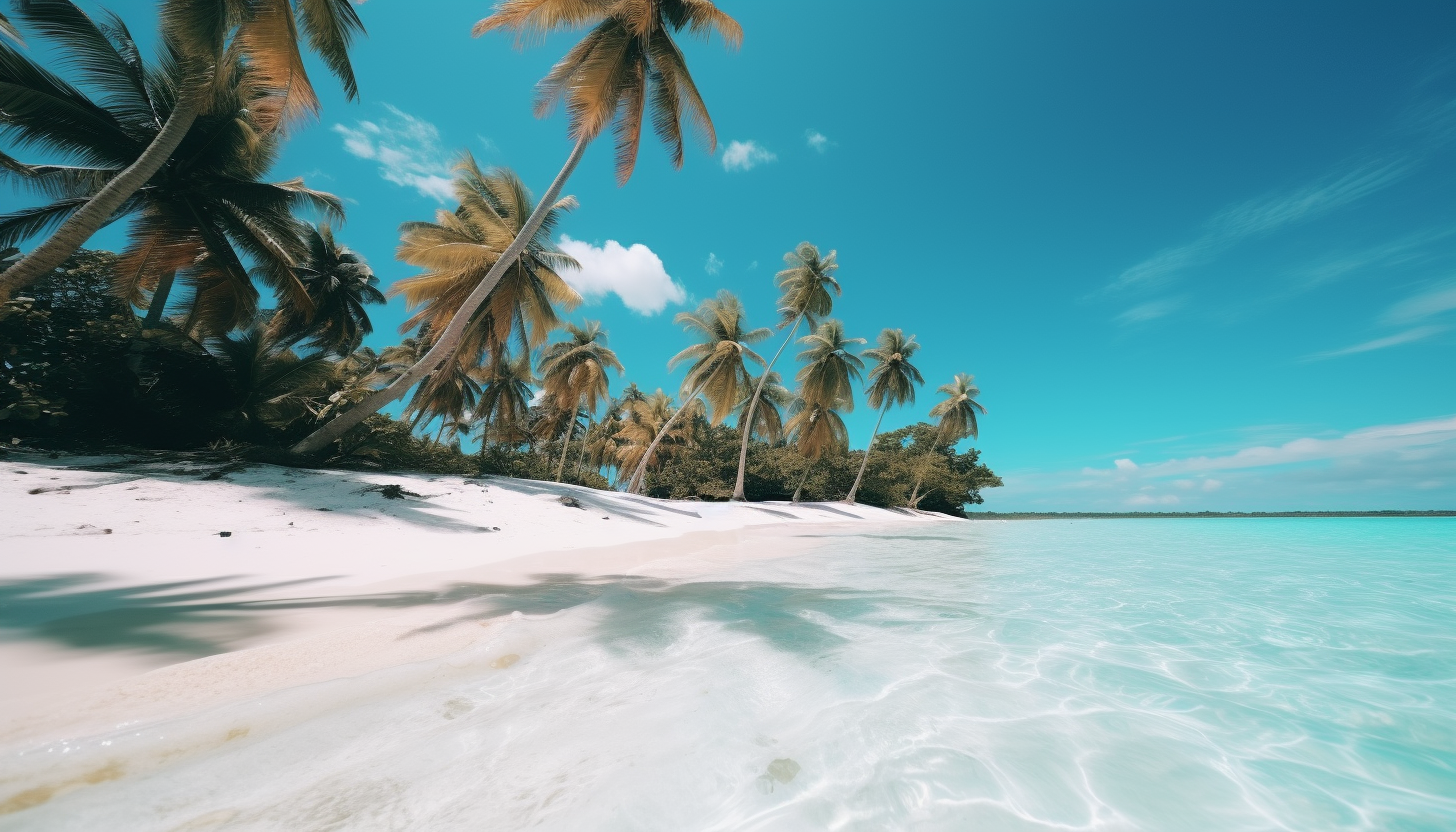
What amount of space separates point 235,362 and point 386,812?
44.3 feet

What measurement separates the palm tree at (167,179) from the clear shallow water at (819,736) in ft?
34.7

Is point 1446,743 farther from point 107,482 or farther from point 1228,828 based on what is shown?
point 107,482

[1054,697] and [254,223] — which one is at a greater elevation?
[254,223]

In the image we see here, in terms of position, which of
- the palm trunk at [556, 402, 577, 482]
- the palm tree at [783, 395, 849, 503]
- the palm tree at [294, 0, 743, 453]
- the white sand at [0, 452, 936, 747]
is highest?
the palm tree at [294, 0, 743, 453]

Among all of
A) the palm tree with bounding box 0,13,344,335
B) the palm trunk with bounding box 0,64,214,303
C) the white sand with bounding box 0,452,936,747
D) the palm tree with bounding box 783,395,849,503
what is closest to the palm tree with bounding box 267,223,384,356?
the palm tree with bounding box 0,13,344,335

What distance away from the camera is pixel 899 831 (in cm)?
156

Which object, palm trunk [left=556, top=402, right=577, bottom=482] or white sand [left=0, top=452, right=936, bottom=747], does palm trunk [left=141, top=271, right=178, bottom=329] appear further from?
palm trunk [left=556, top=402, right=577, bottom=482]

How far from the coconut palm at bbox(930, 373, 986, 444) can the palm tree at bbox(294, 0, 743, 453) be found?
3110cm

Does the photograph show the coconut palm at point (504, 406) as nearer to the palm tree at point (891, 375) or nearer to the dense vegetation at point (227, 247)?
the dense vegetation at point (227, 247)

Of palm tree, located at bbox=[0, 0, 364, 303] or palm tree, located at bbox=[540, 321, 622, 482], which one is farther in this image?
palm tree, located at bbox=[540, 321, 622, 482]

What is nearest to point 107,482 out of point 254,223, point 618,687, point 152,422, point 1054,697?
point 152,422

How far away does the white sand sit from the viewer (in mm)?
2299

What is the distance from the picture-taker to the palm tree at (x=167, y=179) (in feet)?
26.7

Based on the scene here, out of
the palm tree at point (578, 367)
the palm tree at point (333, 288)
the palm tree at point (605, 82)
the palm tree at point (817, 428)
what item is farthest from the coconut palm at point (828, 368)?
the palm tree at point (333, 288)
